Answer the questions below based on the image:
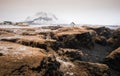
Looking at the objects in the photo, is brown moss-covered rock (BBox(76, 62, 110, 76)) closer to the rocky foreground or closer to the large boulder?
the rocky foreground

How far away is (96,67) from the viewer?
33250 millimetres

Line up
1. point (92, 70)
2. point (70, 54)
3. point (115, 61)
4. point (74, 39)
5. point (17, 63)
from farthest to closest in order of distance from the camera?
point (74, 39) → point (115, 61) → point (70, 54) → point (92, 70) → point (17, 63)

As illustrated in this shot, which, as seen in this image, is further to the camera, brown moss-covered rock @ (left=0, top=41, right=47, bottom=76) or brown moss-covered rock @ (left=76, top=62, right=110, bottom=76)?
brown moss-covered rock @ (left=76, top=62, right=110, bottom=76)

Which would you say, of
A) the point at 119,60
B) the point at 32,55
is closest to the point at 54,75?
the point at 32,55

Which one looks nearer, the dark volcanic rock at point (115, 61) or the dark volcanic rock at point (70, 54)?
the dark volcanic rock at point (70, 54)

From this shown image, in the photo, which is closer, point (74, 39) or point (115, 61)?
point (115, 61)

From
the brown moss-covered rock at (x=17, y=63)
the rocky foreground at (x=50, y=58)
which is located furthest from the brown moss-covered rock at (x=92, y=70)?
the brown moss-covered rock at (x=17, y=63)

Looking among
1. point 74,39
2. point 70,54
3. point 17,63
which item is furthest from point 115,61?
point 17,63

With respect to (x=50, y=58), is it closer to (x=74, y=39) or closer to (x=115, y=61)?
(x=115, y=61)

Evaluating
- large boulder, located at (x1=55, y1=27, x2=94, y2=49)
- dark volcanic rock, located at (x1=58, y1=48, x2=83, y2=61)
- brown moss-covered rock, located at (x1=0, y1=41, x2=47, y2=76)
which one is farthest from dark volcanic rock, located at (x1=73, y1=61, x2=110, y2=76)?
large boulder, located at (x1=55, y1=27, x2=94, y2=49)

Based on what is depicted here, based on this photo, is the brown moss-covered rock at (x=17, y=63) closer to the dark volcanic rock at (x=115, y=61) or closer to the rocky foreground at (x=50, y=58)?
the rocky foreground at (x=50, y=58)

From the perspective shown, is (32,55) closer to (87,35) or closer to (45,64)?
(45,64)

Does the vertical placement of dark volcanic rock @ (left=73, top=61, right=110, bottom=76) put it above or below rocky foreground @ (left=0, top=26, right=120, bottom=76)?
below

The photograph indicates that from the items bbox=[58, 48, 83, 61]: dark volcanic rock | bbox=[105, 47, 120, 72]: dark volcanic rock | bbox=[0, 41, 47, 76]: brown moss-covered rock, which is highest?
bbox=[0, 41, 47, 76]: brown moss-covered rock
